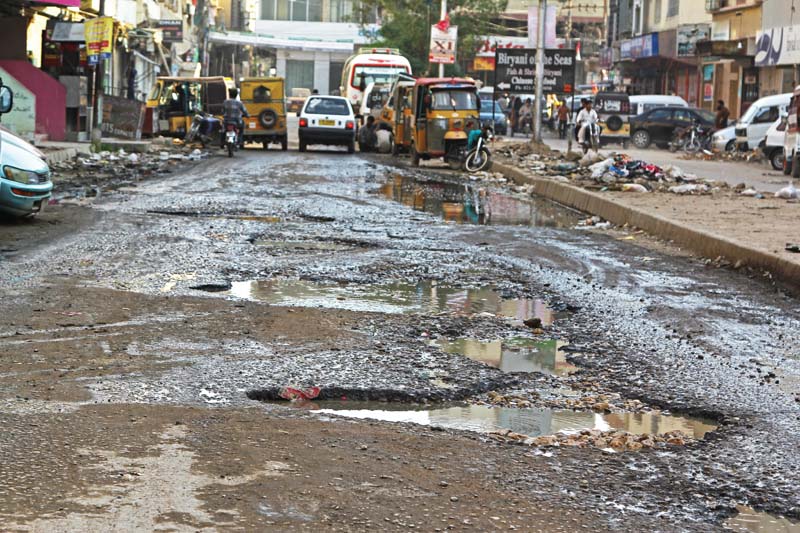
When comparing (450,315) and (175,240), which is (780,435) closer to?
(450,315)

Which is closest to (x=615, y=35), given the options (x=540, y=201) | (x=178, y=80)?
(x=178, y=80)

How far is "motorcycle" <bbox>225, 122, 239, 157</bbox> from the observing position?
28734mm

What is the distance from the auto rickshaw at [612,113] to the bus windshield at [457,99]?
595 inches

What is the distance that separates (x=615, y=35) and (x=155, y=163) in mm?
51141

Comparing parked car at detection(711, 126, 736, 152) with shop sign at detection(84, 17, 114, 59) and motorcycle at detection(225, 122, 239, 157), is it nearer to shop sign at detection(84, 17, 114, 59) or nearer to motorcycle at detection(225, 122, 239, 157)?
motorcycle at detection(225, 122, 239, 157)

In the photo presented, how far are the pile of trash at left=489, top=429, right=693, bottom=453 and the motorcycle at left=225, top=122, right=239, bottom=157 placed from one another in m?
24.5

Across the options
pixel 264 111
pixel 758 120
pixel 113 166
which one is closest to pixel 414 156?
pixel 264 111

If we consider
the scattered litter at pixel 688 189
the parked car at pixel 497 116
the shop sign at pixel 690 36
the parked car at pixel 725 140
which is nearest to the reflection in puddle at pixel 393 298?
the scattered litter at pixel 688 189

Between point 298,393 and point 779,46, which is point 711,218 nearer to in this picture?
point 298,393

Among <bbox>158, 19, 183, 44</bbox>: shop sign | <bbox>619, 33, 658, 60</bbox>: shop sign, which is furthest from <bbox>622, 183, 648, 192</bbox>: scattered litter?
<bbox>619, 33, 658, 60</bbox>: shop sign

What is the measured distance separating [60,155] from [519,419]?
737 inches

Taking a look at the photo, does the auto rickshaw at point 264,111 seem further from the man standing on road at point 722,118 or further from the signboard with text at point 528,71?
the man standing on road at point 722,118

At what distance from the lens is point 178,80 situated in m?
35.5

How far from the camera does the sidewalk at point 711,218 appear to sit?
10625 millimetres
